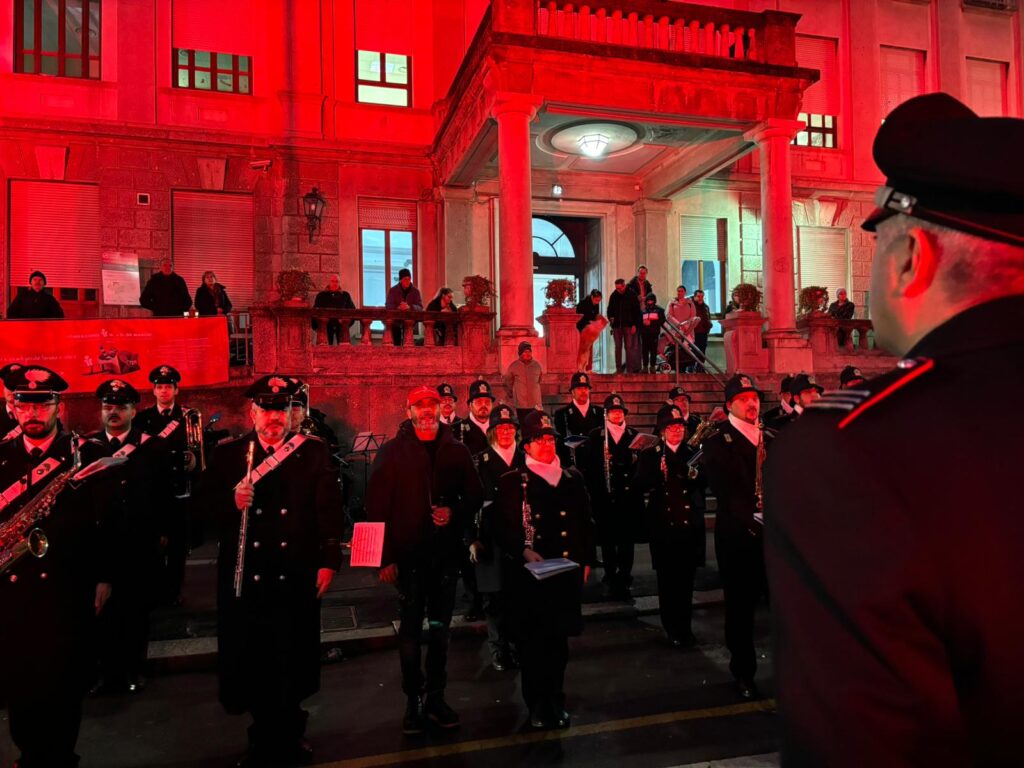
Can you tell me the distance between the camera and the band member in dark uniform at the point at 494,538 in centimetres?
563

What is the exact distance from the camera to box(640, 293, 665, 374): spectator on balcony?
1446 centimetres

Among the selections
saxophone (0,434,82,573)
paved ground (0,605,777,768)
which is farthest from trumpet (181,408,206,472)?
saxophone (0,434,82,573)

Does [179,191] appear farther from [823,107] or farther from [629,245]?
[823,107]

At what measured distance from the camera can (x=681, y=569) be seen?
642 centimetres

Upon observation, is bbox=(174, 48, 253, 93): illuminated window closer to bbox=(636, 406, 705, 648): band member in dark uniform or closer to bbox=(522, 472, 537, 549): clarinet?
bbox=(636, 406, 705, 648): band member in dark uniform

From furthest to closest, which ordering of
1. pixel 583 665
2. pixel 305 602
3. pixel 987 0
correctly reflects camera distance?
pixel 987 0
pixel 583 665
pixel 305 602

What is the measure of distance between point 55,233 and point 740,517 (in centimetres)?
1695

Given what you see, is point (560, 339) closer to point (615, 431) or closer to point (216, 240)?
point (615, 431)

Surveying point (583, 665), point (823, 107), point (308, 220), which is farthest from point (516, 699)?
point (823, 107)

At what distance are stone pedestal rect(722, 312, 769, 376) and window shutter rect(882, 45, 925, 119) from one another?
11.2m

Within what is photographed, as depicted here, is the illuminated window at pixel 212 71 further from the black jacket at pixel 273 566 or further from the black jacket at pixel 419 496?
the black jacket at pixel 273 566

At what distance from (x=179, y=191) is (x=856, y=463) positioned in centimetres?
1839

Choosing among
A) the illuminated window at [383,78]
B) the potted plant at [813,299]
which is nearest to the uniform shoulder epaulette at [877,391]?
the potted plant at [813,299]

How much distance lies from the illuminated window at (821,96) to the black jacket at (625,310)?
9563mm
